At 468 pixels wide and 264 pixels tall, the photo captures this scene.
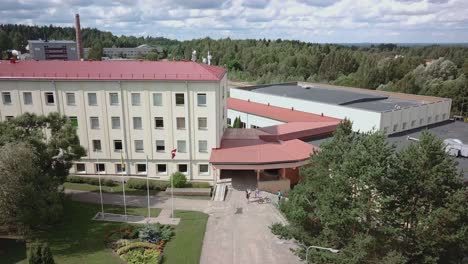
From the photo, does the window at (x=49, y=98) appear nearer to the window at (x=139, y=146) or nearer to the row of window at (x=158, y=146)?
the row of window at (x=158, y=146)

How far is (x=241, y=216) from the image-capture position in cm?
3212

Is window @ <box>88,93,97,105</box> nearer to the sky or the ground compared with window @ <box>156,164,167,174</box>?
nearer to the sky

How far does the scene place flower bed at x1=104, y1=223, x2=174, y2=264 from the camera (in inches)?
990

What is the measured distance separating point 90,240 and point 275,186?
19067 millimetres

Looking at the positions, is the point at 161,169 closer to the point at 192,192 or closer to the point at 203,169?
the point at 203,169

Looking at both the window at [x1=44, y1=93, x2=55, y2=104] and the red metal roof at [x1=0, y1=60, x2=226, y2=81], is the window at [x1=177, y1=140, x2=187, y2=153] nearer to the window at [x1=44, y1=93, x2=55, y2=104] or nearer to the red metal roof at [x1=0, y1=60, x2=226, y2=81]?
the red metal roof at [x1=0, y1=60, x2=226, y2=81]

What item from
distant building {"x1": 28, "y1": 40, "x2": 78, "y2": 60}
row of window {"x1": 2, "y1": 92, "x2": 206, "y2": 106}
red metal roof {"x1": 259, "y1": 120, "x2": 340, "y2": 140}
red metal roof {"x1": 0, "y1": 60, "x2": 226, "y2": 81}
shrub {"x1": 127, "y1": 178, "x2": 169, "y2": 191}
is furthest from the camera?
distant building {"x1": 28, "y1": 40, "x2": 78, "y2": 60}

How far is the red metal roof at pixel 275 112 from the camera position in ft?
179

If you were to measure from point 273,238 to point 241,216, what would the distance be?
15.2 feet

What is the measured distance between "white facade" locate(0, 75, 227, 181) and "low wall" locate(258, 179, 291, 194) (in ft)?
20.9

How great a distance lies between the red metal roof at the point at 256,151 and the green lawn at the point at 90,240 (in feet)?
26.5

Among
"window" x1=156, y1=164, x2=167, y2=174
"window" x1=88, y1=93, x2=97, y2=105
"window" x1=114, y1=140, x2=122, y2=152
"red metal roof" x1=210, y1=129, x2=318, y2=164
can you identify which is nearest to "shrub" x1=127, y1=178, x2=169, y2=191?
"window" x1=156, y1=164, x2=167, y2=174

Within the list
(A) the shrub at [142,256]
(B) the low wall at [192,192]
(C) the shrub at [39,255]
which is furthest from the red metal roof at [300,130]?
(C) the shrub at [39,255]

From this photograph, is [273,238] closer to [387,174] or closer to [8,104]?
[387,174]
